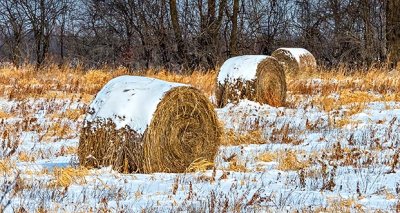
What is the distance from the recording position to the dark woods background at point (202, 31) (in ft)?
80.4

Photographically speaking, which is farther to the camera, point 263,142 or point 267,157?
point 263,142

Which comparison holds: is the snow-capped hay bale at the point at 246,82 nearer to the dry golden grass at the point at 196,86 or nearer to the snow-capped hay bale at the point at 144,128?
the dry golden grass at the point at 196,86

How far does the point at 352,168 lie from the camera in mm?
6410

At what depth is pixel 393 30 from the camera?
2048 cm

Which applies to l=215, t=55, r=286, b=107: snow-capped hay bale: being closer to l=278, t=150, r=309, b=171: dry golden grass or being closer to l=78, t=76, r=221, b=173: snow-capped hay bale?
l=278, t=150, r=309, b=171: dry golden grass

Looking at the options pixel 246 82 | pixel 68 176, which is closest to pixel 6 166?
pixel 68 176

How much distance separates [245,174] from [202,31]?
1938 centimetres

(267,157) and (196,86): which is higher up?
(196,86)

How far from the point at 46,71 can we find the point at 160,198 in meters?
13.4

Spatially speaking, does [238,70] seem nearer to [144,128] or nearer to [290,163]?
[290,163]

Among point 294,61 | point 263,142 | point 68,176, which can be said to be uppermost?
point 294,61

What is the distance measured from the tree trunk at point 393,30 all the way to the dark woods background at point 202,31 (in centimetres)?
3

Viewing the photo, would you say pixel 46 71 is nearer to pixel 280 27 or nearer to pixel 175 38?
pixel 175 38

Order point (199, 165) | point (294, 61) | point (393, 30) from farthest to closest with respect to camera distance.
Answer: point (393, 30) < point (294, 61) < point (199, 165)
